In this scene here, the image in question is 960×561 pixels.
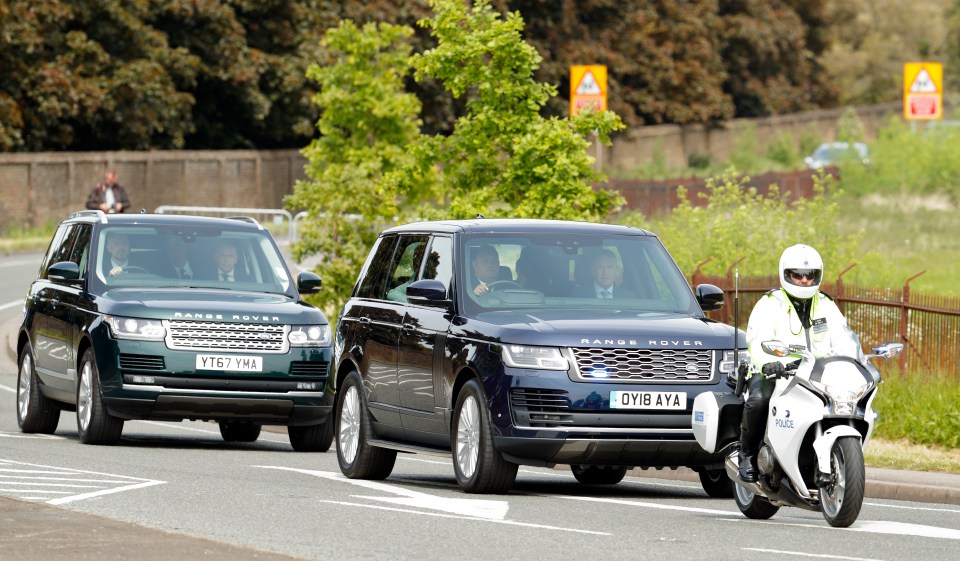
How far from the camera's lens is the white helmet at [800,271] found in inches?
460

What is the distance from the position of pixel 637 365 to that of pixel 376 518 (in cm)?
208

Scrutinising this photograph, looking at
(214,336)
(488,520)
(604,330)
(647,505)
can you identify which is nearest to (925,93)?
(214,336)

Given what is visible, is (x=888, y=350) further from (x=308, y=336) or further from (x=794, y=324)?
(x=308, y=336)

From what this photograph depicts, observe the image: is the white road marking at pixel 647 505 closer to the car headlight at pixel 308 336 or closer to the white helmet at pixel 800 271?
the white helmet at pixel 800 271

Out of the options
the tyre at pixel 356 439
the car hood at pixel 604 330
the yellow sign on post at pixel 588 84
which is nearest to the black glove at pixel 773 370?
the car hood at pixel 604 330

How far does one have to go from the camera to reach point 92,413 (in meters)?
17.1

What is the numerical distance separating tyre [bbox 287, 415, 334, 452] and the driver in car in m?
3.81

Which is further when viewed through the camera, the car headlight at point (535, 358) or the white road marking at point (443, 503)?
the car headlight at point (535, 358)

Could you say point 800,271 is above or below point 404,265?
above

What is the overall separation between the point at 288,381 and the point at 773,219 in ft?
40.2

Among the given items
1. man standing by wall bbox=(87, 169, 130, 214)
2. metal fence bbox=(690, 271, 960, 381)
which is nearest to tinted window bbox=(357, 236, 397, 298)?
metal fence bbox=(690, 271, 960, 381)

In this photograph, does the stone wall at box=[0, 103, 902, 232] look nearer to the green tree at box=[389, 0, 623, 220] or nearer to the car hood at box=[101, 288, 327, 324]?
the green tree at box=[389, 0, 623, 220]

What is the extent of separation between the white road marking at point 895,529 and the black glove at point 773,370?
0.89m

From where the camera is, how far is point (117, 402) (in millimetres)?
16703
